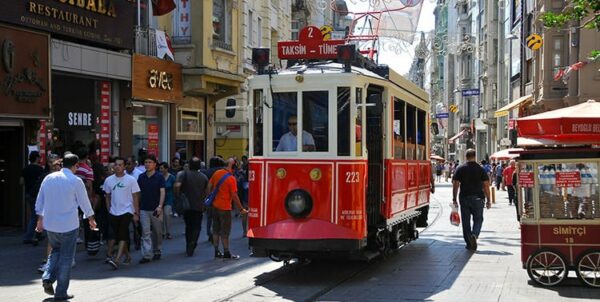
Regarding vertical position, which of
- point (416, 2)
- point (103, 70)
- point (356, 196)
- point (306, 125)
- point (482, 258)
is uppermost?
point (416, 2)

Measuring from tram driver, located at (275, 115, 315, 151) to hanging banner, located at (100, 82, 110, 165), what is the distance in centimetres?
1090

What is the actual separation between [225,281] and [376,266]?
264 centimetres

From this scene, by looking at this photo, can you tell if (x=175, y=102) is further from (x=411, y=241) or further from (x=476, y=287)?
(x=476, y=287)

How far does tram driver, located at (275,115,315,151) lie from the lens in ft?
35.5

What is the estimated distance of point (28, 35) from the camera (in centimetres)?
1712

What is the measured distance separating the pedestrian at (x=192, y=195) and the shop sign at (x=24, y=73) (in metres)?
4.93

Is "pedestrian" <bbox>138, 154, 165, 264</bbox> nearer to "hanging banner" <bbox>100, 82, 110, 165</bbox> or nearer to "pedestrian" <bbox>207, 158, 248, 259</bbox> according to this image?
"pedestrian" <bbox>207, 158, 248, 259</bbox>

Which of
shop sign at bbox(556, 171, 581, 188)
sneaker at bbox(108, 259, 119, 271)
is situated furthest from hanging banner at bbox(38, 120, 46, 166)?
shop sign at bbox(556, 171, 581, 188)

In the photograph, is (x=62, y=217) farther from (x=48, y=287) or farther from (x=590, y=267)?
(x=590, y=267)

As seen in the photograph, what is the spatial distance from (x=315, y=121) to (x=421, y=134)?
15.7 ft

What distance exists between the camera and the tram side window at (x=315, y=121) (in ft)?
35.4

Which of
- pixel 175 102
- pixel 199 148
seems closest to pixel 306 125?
pixel 175 102

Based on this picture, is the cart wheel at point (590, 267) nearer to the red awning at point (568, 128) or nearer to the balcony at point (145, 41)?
the red awning at point (568, 128)

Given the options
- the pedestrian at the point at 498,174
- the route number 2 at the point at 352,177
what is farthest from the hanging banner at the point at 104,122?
the pedestrian at the point at 498,174
